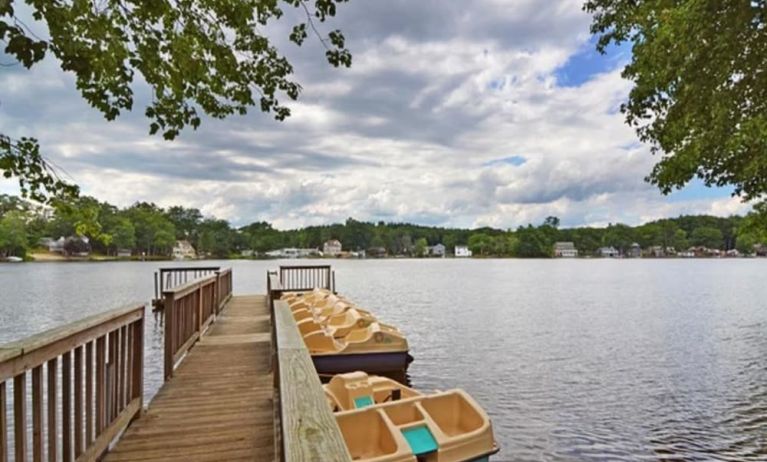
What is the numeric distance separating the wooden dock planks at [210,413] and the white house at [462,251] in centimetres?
13574

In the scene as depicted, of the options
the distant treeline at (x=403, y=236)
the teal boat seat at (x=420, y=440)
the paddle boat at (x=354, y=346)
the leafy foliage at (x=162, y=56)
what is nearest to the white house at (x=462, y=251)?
the distant treeline at (x=403, y=236)

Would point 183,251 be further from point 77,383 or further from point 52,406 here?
point 52,406

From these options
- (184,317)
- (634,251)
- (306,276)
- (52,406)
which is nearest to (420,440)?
(52,406)

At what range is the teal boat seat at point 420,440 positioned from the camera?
399 centimetres

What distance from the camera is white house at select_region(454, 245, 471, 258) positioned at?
463 feet

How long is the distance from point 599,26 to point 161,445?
9471 mm

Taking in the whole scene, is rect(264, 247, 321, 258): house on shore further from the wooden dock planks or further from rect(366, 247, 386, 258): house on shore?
the wooden dock planks

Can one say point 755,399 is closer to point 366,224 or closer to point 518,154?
point 518,154

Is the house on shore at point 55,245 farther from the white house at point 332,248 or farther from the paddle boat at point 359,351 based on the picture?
the paddle boat at point 359,351

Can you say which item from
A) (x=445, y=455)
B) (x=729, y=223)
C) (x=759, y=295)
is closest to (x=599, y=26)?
(x=445, y=455)

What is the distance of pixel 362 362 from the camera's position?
8438 mm

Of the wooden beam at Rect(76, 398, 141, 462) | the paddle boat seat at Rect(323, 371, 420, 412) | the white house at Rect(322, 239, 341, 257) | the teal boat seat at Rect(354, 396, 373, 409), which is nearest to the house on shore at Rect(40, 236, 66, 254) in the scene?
the white house at Rect(322, 239, 341, 257)

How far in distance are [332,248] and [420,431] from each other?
421ft

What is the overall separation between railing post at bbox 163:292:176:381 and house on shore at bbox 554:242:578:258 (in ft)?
431
